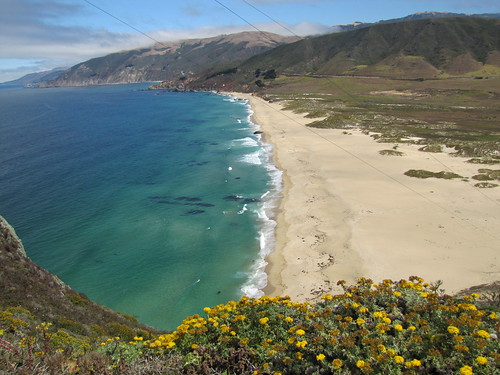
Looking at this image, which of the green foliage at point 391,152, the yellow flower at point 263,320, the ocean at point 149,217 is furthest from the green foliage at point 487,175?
the yellow flower at point 263,320

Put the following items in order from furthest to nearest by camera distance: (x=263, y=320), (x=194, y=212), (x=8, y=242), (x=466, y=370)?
(x=194, y=212) → (x=8, y=242) → (x=263, y=320) → (x=466, y=370)

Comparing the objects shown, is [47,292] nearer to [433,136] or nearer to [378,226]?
[378,226]

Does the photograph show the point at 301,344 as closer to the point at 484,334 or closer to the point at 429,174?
the point at 484,334

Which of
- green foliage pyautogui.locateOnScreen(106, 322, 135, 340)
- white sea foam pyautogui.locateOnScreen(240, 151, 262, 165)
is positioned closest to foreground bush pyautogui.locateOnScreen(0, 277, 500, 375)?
green foliage pyautogui.locateOnScreen(106, 322, 135, 340)

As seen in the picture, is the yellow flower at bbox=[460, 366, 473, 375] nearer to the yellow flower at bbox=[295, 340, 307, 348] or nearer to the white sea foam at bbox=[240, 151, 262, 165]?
the yellow flower at bbox=[295, 340, 307, 348]

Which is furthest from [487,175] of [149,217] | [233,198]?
[149,217]

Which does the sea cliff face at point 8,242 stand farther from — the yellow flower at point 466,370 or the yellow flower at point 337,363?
the yellow flower at point 466,370

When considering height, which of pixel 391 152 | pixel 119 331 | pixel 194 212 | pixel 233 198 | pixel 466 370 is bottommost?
pixel 194 212
